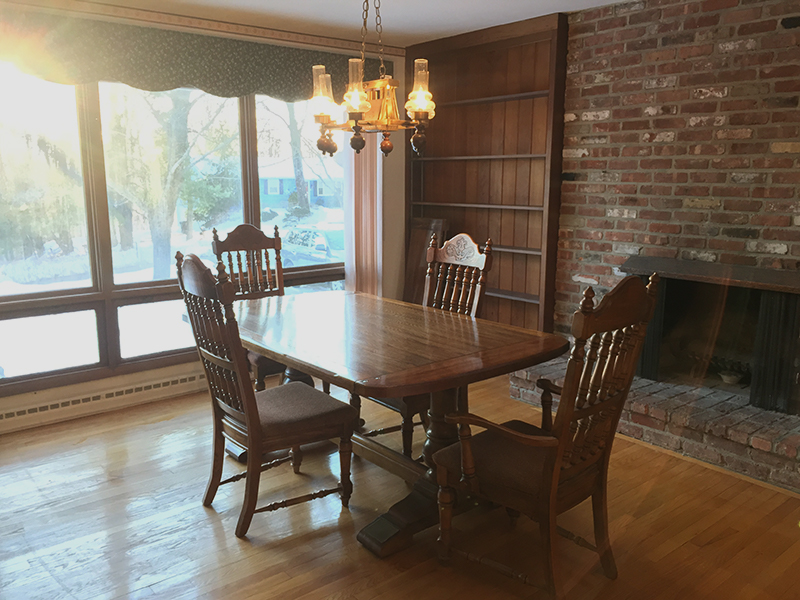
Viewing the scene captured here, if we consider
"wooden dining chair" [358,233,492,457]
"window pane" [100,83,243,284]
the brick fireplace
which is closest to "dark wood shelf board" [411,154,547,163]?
the brick fireplace

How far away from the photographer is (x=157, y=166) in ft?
13.2

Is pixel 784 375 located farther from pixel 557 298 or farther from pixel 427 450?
pixel 427 450

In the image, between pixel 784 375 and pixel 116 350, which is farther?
pixel 116 350

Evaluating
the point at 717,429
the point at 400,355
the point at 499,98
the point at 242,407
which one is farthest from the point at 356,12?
the point at 717,429

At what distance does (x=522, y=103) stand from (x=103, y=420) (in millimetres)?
3317

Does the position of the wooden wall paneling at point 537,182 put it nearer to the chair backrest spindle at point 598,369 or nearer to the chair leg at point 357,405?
the chair leg at point 357,405

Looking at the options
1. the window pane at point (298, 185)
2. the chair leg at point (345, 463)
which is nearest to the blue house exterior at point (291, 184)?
the window pane at point (298, 185)

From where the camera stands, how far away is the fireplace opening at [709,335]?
11.2ft

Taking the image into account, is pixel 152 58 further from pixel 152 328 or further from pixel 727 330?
pixel 727 330

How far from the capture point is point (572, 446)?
1986mm

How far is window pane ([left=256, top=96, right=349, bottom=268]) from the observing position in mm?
4484

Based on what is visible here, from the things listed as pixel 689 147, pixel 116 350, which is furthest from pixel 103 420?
pixel 689 147

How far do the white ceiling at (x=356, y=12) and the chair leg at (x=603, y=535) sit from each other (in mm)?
2756

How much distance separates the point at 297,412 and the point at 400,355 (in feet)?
1.66
